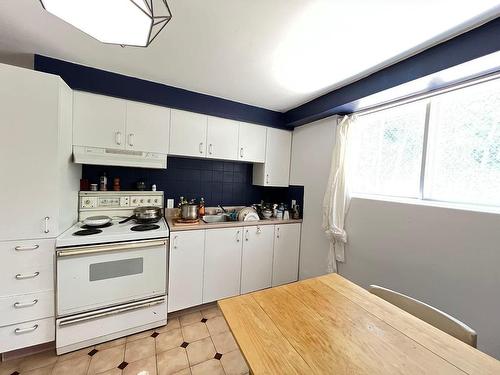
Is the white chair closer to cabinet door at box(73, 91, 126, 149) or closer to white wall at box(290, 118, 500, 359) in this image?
white wall at box(290, 118, 500, 359)

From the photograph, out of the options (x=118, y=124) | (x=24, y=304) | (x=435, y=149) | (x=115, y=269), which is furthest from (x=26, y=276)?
(x=435, y=149)

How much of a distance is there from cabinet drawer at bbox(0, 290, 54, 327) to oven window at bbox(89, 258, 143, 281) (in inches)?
10.9

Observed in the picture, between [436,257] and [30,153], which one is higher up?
[30,153]

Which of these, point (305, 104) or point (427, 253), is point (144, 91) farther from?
point (427, 253)

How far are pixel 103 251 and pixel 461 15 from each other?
8.59 feet

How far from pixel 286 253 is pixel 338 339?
5.72 ft

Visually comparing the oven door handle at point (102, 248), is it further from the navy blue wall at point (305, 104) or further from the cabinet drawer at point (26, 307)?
the navy blue wall at point (305, 104)

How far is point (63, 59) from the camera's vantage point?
5.20 feet

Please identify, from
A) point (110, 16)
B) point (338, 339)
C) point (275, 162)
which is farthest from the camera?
point (275, 162)

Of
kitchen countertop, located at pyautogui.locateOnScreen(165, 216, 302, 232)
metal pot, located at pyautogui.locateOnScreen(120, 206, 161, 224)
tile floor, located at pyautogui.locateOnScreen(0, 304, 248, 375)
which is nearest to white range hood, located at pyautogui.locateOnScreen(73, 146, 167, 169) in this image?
metal pot, located at pyautogui.locateOnScreen(120, 206, 161, 224)

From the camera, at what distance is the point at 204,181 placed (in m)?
2.55

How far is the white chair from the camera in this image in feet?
2.82

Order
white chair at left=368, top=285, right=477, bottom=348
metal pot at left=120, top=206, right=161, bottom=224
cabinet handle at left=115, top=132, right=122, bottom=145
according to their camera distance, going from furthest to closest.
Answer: metal pot at left=120, top=206, right=161, bottom=224, cabinet handle at left=115, top=132, right=122, bottom=145, white chair at left=368, top=285, right=477, bottom=348

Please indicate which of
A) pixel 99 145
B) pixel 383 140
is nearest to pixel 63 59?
Result: pixel 99 145
